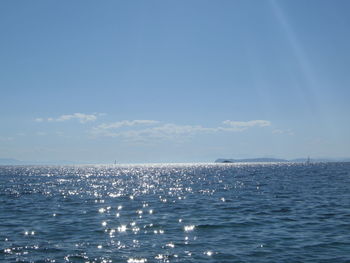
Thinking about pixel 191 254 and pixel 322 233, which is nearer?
pixel 191 254

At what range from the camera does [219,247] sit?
71.7ft

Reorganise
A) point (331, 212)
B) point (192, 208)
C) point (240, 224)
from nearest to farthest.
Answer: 1. point (240, 224)
2. point (331, 212)
3. point (192, 208)

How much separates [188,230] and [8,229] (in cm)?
1349

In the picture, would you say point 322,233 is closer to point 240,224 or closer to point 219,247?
point 240,224

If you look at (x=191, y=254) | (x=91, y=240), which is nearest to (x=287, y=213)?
(x=191, y=254)

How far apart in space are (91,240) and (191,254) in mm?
7275

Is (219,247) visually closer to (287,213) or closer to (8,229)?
(287,213)

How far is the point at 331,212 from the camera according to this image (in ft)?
110

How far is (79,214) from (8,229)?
334 inches

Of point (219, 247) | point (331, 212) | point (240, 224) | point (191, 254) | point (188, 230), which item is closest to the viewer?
point (191, 254)

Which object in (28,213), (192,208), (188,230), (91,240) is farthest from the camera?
(192,208)

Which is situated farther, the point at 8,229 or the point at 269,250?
the point at 8,229

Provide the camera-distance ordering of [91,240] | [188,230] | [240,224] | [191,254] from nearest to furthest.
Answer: [191,254], [91,240], [188,230], [240,224]

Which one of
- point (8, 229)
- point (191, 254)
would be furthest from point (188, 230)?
point (8, 229)
